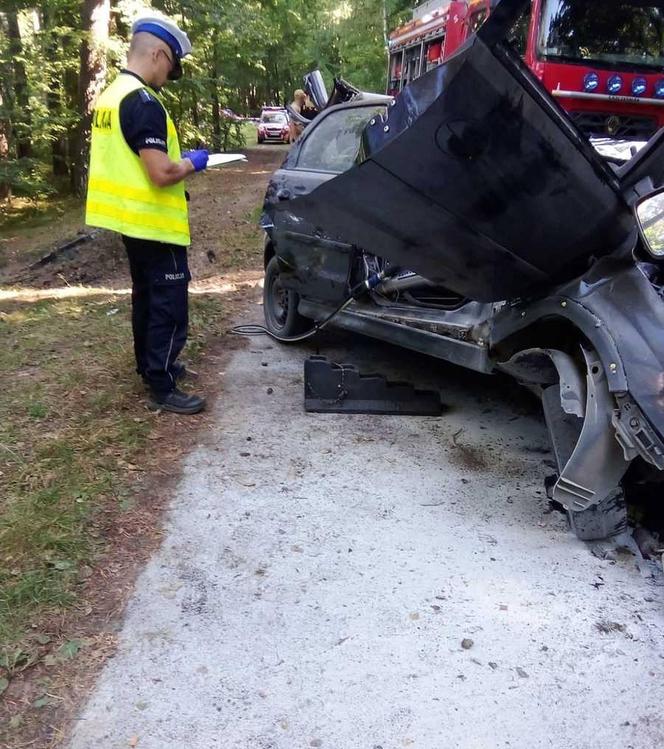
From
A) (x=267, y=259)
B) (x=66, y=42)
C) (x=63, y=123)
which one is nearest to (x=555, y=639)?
(x=267, y=259)

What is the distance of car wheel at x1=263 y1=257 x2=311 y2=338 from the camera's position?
5.41 meters

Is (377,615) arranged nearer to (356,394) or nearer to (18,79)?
(356,394)

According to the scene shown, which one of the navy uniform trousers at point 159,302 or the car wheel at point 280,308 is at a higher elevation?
the navy uniform trousers at point 159,302

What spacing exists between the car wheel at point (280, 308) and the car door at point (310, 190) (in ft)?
0.88

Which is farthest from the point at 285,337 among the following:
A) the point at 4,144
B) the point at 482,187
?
the point at 4,144

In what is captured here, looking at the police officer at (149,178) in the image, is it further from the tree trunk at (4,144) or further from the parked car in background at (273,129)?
the parked car in background at (273,129)

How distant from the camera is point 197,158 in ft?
12.8

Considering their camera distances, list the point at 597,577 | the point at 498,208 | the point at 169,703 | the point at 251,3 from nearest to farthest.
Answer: the point at 169,703, the point at 498,208, the point at 597,577, the point at 251,3

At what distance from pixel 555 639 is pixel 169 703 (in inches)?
52.9

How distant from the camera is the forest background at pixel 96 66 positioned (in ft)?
42.6

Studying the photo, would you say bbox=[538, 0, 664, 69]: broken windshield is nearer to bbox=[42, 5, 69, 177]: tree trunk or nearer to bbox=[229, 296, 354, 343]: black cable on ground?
bbox=[229, 296, 354, 343]: black cable on ground

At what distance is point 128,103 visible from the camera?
142 inches

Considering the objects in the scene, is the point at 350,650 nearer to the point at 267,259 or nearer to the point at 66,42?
the point at 267,259

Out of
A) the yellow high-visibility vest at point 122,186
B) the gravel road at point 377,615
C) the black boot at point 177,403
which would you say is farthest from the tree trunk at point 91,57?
the gravel road at point 377,615
